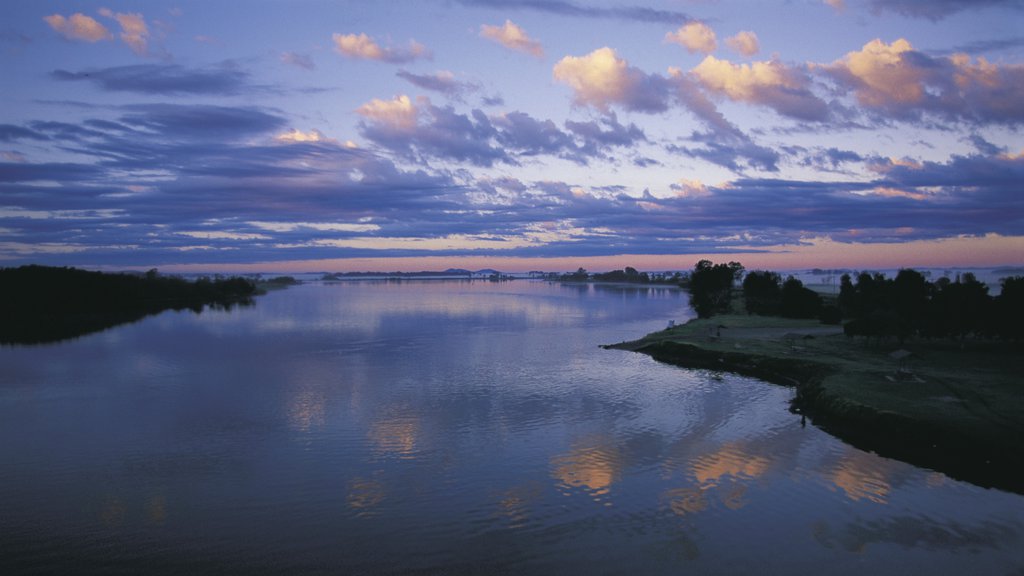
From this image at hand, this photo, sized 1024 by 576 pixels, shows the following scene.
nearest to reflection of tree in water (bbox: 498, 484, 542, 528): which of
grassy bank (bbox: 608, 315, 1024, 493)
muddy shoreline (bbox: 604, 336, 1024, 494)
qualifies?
muddy shoreline (bbox: 604, 336, 1024, 494)

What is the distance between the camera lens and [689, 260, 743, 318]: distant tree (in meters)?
111

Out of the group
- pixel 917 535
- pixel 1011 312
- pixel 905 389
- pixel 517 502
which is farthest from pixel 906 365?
pixel 517 502

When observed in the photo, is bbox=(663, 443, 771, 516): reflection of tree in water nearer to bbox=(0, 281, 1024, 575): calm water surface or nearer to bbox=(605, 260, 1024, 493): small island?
bbox=(0, 281, 1024, 575): calm water surface

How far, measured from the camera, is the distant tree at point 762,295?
106m

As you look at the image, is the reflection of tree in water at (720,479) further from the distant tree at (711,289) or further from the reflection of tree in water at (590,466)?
the distant tree at (711,289)

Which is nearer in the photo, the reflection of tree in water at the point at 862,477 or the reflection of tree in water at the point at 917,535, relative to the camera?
the reflection of tree in water at the point at 917,535

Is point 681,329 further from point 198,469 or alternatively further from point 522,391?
point 198,469

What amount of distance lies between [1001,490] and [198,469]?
31.7 meters

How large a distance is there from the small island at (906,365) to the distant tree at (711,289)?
77.4 ft

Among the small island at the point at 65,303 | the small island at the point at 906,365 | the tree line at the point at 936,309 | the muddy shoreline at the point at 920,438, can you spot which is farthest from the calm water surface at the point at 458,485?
the small island at the point at 65,303

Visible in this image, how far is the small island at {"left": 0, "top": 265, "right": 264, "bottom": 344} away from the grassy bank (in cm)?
7695

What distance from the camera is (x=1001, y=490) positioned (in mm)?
24797

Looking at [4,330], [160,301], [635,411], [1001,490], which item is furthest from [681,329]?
[160,301]

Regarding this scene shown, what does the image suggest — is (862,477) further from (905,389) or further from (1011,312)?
(1011,312)
